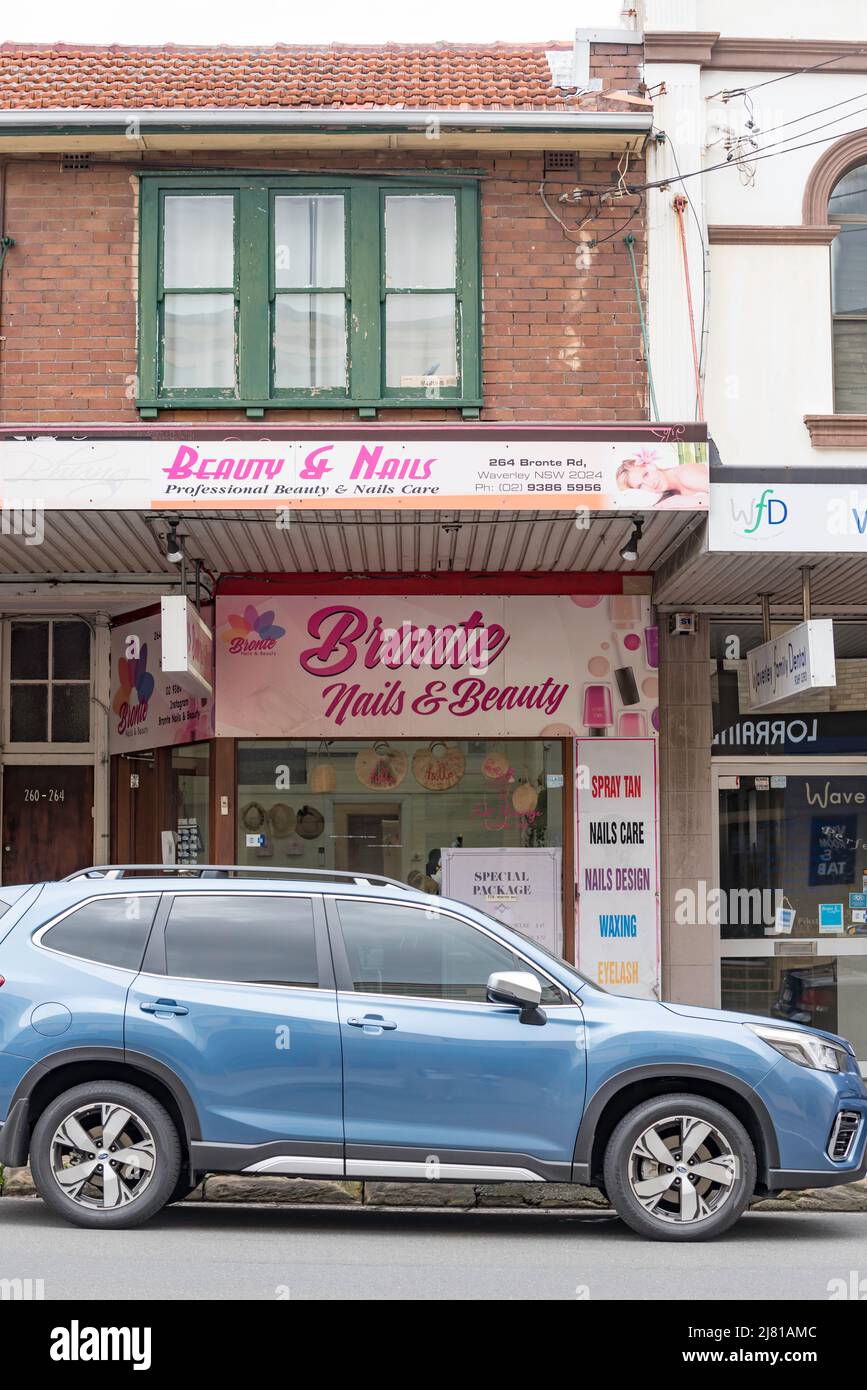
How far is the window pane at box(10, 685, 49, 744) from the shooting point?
532 inches

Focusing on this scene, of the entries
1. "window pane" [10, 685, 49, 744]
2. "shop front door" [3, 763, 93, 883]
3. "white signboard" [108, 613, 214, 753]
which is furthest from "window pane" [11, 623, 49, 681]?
"shop front door" [3, 763, 93, 883]

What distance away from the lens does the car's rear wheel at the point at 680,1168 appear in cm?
695

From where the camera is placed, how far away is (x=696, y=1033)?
7.03 metres

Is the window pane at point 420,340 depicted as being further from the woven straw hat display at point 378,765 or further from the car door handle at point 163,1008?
the car door handle at point 163,1008

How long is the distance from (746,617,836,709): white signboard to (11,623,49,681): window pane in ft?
20.2

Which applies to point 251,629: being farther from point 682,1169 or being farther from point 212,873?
point 682,1169

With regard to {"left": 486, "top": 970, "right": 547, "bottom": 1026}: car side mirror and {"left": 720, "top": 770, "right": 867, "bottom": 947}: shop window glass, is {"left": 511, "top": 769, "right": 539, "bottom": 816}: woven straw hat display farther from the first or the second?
{"left": 486, "top": 970, "right": 547, "bottom": 1026}: car side mirror

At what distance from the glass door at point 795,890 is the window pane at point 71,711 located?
18.3ft

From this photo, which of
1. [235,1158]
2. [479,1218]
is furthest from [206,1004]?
[479,1218]

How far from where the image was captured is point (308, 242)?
1198 centimetres

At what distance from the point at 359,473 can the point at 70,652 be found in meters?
4.56

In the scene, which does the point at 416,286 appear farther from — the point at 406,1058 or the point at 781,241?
the point at 406,1058

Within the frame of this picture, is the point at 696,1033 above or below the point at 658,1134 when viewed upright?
above

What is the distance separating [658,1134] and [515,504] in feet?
14.8
